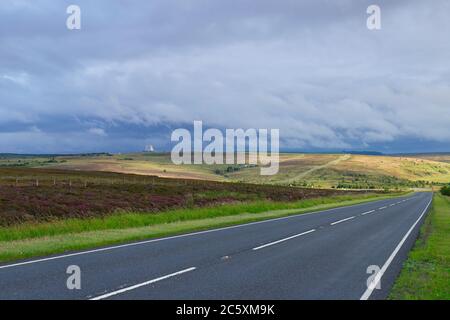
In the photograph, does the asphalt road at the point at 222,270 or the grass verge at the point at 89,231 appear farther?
the grass verge at the point at 89,231

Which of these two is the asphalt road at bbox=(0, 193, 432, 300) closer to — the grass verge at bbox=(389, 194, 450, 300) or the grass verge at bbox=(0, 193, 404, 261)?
the grass verge at bbox=(389, 194, 450, 300)

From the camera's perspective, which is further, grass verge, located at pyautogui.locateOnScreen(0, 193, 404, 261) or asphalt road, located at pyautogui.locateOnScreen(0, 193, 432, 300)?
grass verge, located at pyautogui.locateOnScreen(0, 193, 404, 261)

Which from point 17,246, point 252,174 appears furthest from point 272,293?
point 252,174

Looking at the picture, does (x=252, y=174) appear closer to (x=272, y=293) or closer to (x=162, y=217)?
(x=162, y=217)

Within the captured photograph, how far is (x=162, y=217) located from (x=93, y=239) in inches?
388

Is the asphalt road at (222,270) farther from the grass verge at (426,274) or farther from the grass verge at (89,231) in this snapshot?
the grass verge at (89,231)

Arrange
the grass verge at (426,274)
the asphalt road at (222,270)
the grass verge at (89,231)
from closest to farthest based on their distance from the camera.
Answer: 1. the asphalt road at (222,270)
2. the grass verge at (426,274)
3. the grass verge at (89,231)

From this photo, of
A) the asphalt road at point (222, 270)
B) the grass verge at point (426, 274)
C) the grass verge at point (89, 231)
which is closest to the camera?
the asphalt road at point (222, 270)

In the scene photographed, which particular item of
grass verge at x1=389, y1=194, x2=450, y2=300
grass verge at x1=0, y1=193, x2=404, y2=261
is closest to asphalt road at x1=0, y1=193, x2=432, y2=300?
grass verge at x1=389, y1=194, x2=450, y2=300

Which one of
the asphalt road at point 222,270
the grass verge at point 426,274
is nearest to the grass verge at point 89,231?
the asphalt road at point 222,270

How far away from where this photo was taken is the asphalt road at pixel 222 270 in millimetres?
10156

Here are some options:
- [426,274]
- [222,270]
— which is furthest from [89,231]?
[426,274]

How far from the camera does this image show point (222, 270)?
12742 millimetres

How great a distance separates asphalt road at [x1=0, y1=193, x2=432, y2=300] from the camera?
10.2 m
